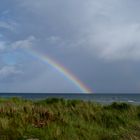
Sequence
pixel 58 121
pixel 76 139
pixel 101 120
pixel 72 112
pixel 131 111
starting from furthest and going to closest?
pixel 131 111 → pixel 72 112 → pixel 101 120 → pixel 58 121 → pixel 76 139

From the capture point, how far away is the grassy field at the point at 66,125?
926cm

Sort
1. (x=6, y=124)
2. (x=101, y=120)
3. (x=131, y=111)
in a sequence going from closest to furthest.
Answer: (x=6, y=124)
(x=101, y=120)
(x=131, y=111)

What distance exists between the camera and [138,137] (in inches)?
360

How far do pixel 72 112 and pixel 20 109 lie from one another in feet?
6.43

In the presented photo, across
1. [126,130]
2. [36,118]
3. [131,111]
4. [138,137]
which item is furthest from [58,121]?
[131,111]

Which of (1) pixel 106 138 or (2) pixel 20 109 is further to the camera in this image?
(2) pixel 20 109

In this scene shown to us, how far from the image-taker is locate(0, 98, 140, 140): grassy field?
926 cm

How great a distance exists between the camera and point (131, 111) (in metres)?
14.2

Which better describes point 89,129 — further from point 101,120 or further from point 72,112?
point 72,112

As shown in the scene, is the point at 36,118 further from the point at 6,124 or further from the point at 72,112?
the point at 72,112

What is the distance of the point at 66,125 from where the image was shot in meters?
10.5

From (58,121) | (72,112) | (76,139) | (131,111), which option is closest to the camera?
(76,139)

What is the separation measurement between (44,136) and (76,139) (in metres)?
Result: 0.87

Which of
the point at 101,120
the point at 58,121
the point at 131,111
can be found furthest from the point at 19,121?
the point at 131,111
